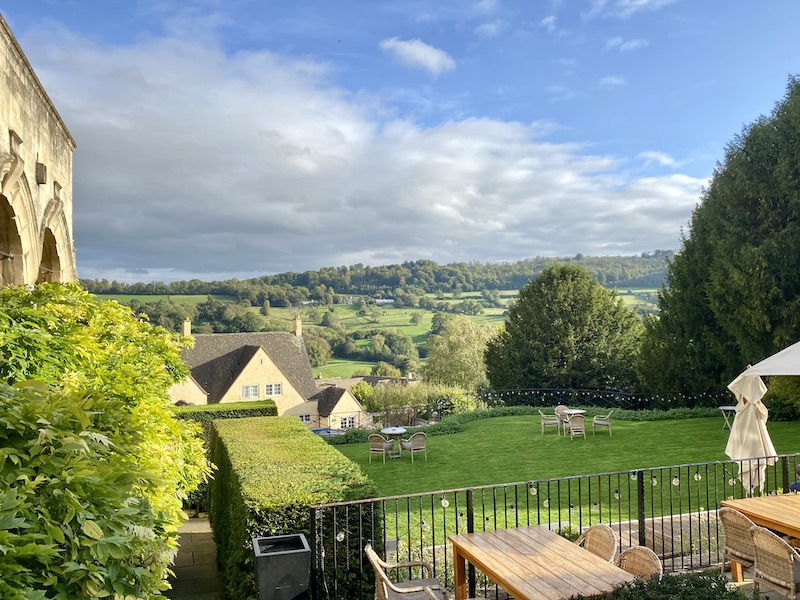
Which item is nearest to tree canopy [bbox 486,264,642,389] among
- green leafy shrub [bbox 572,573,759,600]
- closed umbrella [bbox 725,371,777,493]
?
closed umbrella [bbox 725,371,777,493]

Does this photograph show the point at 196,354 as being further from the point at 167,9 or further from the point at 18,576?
the point at 18,576

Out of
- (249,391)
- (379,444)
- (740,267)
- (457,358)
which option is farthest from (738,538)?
(457,358)

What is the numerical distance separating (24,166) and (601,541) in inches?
382

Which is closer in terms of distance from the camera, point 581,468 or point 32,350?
point 32,350

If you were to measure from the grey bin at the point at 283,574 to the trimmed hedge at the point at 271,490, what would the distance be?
2.09 ft

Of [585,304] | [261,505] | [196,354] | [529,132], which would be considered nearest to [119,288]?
[196,354]

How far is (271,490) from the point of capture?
6227 mm

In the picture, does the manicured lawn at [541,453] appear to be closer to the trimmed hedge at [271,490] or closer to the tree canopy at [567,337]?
the trimmed hedge at [271,490]

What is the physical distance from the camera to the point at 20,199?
29.2 ft

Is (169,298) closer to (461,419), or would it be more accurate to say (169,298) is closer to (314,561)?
(461,419)

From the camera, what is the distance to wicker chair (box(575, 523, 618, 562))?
5902 mm

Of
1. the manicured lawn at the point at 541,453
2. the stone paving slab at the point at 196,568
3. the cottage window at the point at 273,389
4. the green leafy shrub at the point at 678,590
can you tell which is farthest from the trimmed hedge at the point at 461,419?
the cottage window at the point at 273,389

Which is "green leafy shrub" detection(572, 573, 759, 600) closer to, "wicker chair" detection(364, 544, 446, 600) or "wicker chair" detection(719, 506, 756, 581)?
"wicker chair" detection(364, 544, 446, 600)

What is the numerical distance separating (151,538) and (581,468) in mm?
13005
